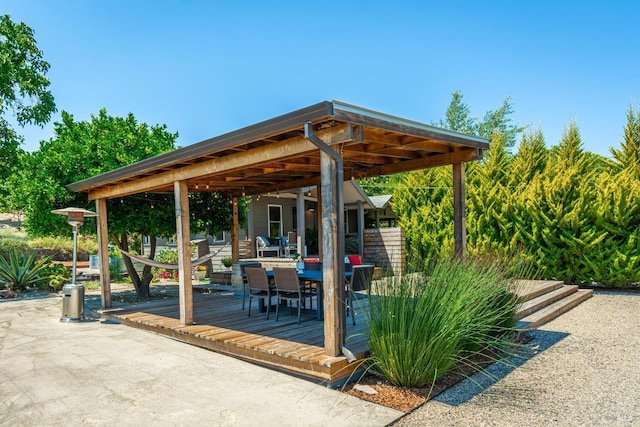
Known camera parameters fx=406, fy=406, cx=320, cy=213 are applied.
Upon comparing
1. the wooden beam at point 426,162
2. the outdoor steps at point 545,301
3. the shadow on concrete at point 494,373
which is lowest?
the shadow on concrete at point 494,373

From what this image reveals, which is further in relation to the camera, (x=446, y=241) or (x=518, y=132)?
(x=518, y=132)

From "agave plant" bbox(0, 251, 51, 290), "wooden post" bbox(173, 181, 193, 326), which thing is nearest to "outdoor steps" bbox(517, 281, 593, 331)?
"wooden post" bbox(173, 181, 193, 326)

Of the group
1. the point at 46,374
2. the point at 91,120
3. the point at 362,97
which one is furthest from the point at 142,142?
the point at 362,97

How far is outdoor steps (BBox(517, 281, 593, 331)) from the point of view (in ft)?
19.3

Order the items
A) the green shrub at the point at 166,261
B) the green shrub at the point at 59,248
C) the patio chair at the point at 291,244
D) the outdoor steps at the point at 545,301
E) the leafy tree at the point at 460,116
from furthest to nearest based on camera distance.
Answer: the leafy tree at the point at 460,116, the green shrub at the point at 59,248, the green shrub at the point at 166,261, the patio chair at the point at 291,244, the outdoor steps at the point at 545,301

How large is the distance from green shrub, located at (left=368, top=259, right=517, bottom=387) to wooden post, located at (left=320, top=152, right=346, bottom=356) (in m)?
0.32

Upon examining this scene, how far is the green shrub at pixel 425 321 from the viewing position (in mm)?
3508

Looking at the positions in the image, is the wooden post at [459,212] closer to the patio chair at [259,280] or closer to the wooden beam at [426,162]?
the wooden beam at [426,162]

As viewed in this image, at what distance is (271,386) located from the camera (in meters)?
3.82

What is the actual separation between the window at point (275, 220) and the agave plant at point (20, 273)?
7.08 m

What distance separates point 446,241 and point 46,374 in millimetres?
8988

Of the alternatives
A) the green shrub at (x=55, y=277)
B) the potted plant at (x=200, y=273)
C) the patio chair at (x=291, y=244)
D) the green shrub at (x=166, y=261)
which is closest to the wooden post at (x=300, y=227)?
the patio chair at (x=291, y=244)

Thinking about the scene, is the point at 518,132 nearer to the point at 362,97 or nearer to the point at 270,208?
the point at 362,97

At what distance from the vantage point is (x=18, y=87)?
43.6 ft
